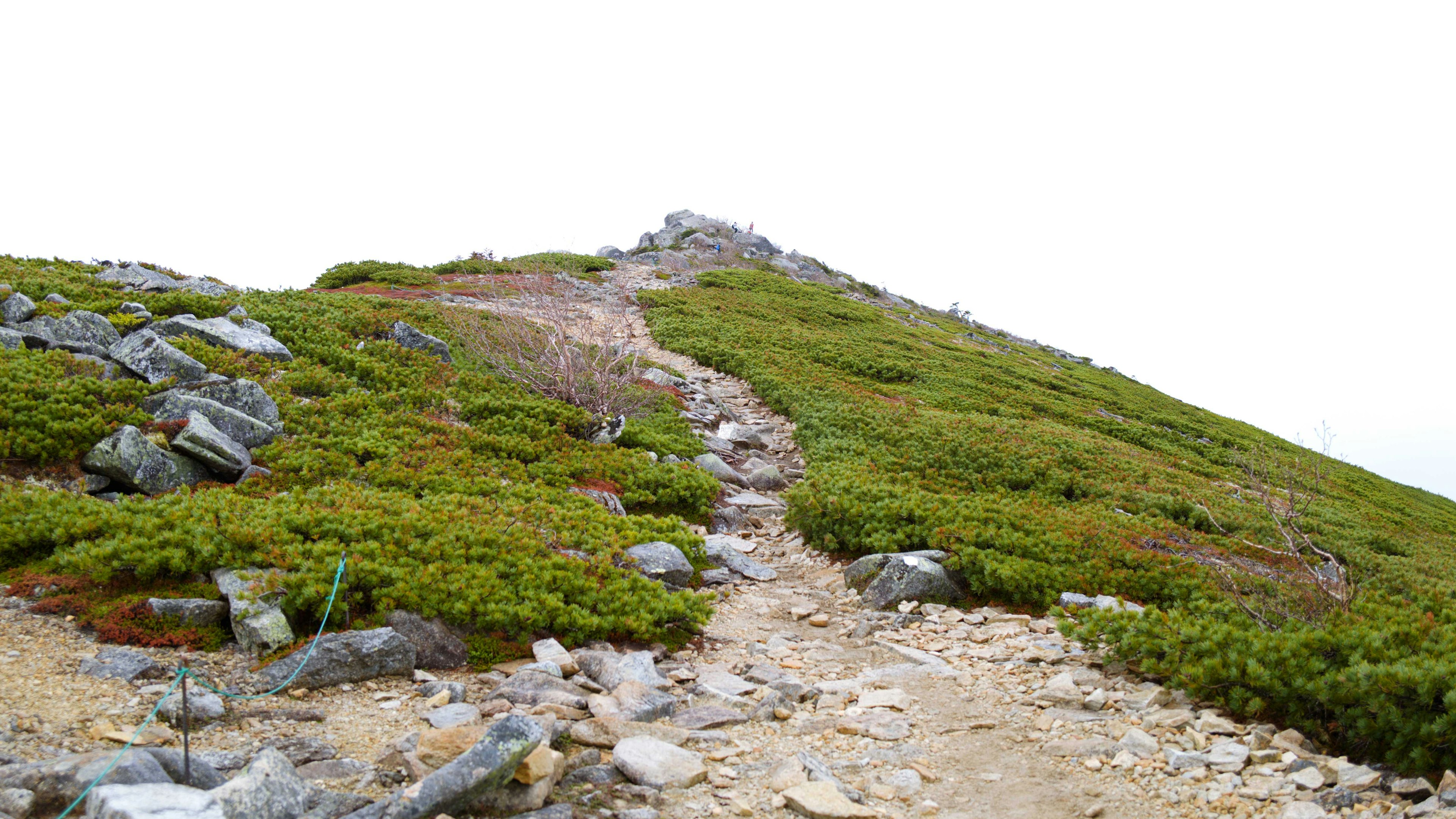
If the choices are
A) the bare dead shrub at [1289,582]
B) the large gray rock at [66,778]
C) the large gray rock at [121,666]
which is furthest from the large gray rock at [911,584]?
the large gray rock at [66,778]

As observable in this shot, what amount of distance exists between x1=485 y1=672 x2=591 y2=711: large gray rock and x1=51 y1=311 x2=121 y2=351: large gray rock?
459 inches

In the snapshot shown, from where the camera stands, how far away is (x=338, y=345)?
1711 centimetres

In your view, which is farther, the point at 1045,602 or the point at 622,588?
the point at 1045,602

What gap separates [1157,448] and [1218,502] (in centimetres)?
1021

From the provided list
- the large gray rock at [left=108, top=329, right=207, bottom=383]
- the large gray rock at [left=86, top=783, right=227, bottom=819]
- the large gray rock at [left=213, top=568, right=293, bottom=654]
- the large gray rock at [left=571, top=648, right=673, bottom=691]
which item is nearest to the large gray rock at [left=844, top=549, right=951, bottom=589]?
the large gray rock at [left=571, top=648, right=673, bottom=691]

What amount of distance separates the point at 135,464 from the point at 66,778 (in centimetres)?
726

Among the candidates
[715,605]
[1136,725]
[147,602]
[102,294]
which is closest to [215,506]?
[147,602]

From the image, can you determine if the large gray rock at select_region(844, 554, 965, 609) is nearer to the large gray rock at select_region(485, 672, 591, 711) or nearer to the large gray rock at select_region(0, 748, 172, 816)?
the large gray rock at select_region(485, 672, 591, 711)

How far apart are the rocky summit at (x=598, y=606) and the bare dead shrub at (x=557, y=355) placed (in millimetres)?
133

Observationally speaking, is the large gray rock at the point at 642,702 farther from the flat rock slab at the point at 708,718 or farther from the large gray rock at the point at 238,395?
the large gray rock at the point at 238,395

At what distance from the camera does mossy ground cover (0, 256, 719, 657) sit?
7379 mm

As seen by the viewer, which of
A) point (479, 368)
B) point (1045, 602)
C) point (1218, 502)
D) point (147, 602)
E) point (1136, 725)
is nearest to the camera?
point (1136, 725)

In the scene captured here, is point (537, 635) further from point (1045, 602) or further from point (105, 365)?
point (105, 365)

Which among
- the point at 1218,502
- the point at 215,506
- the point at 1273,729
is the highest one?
the point at 1218,502
